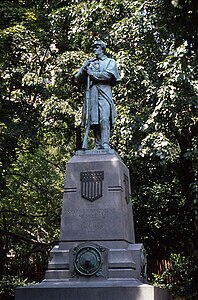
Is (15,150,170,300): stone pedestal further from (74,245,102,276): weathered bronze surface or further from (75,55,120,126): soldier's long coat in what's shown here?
(75,55,120,126): soldier's long coat

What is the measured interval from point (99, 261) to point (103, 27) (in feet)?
29.5

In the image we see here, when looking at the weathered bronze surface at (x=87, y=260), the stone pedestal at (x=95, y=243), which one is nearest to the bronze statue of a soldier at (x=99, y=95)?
the stone pedestal at (x=95, y=243)

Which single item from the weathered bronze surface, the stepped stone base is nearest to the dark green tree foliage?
the weathered bronze surface

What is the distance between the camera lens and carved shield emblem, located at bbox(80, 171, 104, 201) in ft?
33.7

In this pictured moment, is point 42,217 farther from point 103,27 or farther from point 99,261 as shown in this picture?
point 99,261

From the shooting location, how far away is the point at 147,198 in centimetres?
2027

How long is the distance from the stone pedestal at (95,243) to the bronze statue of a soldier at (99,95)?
531mm

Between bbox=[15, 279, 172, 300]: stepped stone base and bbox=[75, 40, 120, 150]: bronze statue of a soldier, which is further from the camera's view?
bbox=[75, 40, 120, 150]: bronze statue of a soldier

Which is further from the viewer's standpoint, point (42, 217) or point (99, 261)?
point (42, 217)

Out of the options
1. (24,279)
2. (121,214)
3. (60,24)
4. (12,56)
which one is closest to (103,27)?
(60,24)

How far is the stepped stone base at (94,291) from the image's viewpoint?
8984mm

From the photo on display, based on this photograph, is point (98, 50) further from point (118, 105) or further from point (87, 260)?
point (118, 105)

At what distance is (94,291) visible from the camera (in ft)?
30.2

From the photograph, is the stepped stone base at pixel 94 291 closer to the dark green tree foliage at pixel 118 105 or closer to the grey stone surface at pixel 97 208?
the grey stone surface at pixel 97 208
